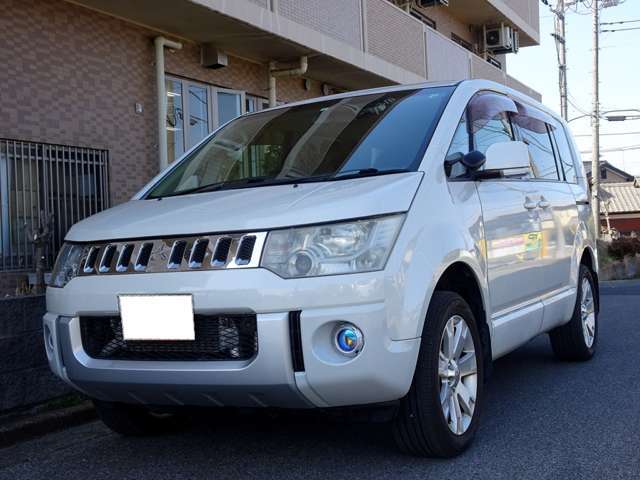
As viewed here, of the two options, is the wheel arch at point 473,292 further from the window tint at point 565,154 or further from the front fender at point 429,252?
the window tint at point 565,154

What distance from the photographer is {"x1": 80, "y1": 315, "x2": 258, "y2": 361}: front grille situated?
10.6 feet

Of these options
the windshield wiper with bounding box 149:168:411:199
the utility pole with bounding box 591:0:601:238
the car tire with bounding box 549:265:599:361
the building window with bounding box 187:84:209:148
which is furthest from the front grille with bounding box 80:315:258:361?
the utility pole with bounding box 591:0:601:238

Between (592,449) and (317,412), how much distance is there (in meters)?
1.38

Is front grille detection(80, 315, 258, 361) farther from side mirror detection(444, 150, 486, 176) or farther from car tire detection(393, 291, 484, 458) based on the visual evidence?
side mirror detection(444, 150, 486, 176)

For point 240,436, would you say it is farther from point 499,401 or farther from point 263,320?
point 499,401

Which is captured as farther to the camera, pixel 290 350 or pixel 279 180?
pixel 279 180

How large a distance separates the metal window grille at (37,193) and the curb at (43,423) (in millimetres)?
2544

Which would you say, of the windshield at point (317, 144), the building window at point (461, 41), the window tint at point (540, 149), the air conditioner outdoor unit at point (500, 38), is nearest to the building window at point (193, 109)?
the windshield at point (317, 144)

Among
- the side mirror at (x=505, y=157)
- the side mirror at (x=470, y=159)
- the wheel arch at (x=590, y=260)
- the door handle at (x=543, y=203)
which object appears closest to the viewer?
the side mirror at (x=470, y=159)

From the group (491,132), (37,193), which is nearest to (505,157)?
(491,132)

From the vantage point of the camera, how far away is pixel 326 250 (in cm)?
318

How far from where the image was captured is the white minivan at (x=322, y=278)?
10.3 feet

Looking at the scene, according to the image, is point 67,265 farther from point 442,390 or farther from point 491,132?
point 491,132

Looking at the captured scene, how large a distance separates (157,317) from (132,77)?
5.91 meters
